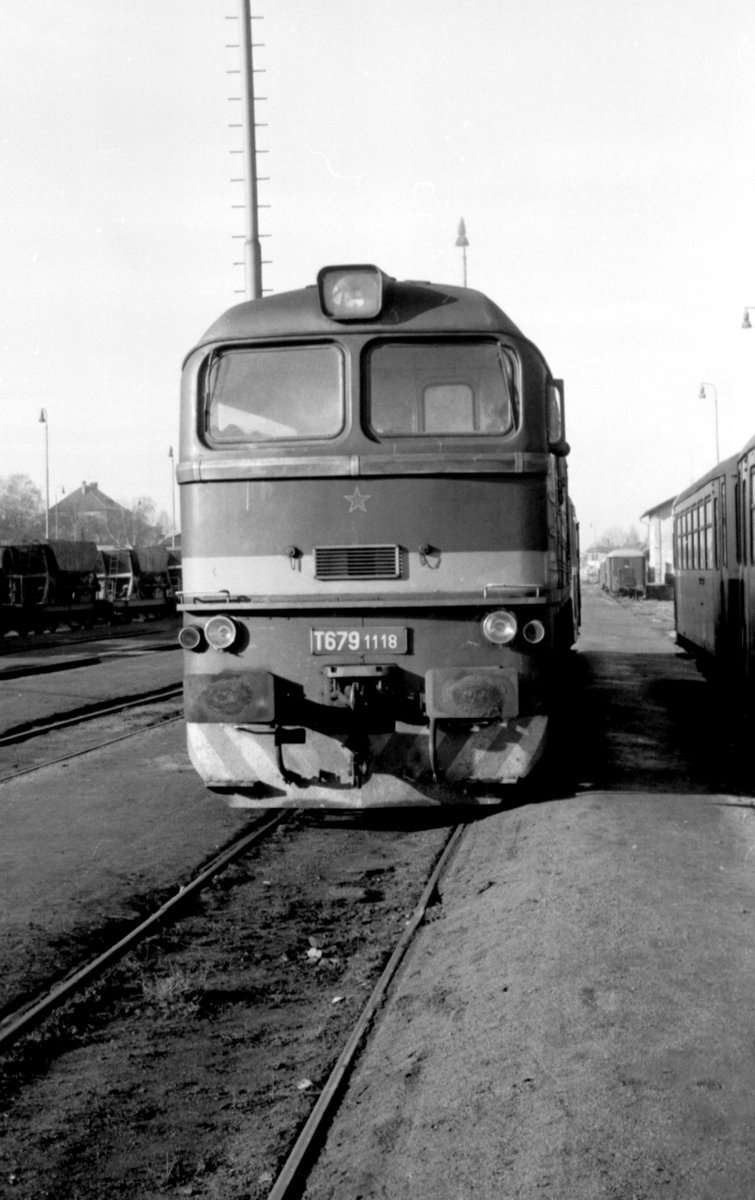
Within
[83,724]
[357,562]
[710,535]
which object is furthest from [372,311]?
[710,535]

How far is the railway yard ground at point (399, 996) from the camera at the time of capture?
11.6 feet

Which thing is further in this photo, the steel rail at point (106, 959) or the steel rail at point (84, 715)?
the steel rail at point (84, 715)

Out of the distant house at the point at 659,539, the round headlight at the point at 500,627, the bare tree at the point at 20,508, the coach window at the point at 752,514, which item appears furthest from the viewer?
the bare tree at the point at 20,508

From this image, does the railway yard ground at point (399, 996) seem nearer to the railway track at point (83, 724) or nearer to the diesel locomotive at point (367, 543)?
the diesel locomotive at point (367, 543)

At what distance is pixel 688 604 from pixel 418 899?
14.3 m

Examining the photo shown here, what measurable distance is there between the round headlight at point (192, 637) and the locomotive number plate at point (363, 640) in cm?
73

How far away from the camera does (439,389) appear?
744 centimetres

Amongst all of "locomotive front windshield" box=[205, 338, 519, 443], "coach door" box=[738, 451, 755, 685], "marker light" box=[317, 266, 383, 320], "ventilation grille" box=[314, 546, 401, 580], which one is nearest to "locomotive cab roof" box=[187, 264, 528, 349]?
"marker light" box=[317, 266, 383, 320]

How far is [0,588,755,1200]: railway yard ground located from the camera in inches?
139

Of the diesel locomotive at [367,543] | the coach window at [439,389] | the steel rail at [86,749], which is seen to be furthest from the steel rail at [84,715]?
the coach window at [439,389]

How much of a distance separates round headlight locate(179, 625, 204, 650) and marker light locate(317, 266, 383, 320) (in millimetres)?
2108

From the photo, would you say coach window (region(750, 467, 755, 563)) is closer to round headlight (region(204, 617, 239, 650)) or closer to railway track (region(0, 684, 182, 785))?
round headlight (region(204, 617, 239, 650))

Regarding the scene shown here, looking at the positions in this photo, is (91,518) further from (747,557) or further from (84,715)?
(747,557)

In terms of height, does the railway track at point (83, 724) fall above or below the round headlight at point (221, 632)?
below
